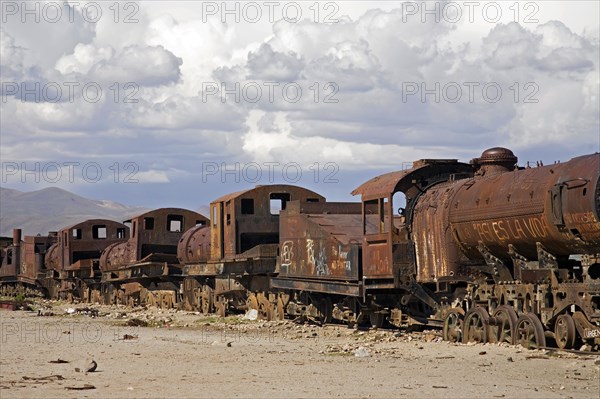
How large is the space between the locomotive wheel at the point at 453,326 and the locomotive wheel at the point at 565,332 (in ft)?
9.02

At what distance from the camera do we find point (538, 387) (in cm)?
1285

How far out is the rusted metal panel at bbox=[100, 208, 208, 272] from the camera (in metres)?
40.4

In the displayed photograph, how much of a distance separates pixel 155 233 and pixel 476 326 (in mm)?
24056

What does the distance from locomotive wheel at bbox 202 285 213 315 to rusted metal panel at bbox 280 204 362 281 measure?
713 cm

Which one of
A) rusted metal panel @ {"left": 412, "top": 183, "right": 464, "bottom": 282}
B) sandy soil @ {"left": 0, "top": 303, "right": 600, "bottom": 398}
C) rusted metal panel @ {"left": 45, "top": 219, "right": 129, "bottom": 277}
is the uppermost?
rusted metal panel @ {"left": 45, "top": 219, "right": 129, "bottom": 277}

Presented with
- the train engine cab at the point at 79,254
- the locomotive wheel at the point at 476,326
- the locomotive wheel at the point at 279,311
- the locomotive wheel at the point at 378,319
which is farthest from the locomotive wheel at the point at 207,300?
the locomotive wheel at the point at 476,326

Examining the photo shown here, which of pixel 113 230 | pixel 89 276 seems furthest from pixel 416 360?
pixel 113 230

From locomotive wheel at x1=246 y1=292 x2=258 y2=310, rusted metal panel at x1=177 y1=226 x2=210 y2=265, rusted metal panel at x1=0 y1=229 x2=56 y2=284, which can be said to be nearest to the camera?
locomotive wheel at x1=246 y1=292 x2=258 y2=310

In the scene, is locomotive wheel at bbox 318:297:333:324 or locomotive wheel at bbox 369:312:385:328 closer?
locomotive wheel at bbox 369:312:385:328

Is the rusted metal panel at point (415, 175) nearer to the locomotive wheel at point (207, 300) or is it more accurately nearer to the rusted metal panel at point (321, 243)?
the rusted metal panel at point (321, 243)

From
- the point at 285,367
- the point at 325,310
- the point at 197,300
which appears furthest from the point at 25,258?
the point at 285,367

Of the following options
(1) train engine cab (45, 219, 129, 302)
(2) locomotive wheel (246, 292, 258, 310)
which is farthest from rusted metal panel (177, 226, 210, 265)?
(1) train engine cab (45, 219, 129, 302)

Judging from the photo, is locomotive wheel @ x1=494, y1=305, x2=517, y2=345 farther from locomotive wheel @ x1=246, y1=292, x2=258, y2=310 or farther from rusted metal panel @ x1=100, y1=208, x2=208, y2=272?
rusted metal panel @ x1=100, y1=208, x2=208, y2=272

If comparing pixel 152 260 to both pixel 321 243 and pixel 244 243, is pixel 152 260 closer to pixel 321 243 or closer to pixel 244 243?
pixel 244 243
